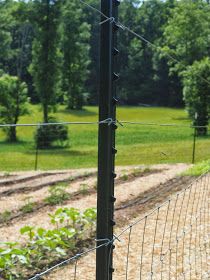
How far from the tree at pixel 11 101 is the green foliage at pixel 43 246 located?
1946 centimetres

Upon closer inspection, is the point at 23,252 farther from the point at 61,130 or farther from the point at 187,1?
the point at 187,1

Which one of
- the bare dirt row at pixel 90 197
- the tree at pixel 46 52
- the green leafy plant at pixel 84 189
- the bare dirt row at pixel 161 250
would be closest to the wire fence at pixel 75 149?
the bare dirt row at pixel 90 197

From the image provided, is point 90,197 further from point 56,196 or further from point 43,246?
point 43,246

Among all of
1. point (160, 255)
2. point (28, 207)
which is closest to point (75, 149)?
point (28, 207)

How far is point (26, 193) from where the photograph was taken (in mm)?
10367

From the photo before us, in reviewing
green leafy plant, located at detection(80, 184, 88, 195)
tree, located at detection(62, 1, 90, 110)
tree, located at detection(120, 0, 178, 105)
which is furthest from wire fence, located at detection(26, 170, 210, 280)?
tree, located at detection(120, 0, 178, 105)

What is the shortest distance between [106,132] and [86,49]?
160 ft

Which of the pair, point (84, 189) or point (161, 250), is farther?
point (84, 189)

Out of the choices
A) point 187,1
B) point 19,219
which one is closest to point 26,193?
point 19,219

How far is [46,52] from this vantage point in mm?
24641

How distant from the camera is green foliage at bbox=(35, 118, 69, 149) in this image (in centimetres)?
2119

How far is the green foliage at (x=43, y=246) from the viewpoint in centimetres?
475

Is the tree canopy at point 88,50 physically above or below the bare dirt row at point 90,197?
above

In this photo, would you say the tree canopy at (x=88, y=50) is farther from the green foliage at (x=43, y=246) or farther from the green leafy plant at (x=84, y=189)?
the green foliage at (x=43, y=246)
